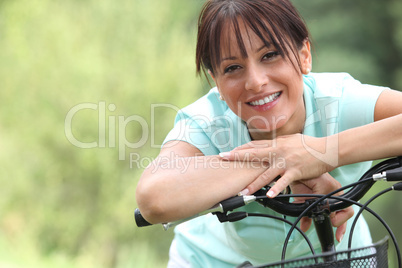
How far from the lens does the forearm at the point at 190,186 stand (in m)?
1.21

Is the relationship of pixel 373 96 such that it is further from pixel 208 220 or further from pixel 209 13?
pixel 208 220

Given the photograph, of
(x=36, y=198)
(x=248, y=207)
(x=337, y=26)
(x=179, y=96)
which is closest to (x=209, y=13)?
(x=248, y=207)

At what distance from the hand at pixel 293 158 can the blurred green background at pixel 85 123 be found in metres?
4.82

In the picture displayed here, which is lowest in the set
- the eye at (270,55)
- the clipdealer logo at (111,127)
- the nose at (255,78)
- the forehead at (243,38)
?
the nose at (255,78)

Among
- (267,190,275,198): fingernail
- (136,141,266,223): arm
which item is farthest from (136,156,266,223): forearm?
(267,190,275,198): fingernail

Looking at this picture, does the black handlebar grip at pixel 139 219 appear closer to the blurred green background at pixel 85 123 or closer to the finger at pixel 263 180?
the finger at pixel 263 180

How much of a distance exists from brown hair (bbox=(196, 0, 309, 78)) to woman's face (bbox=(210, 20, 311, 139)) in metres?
0.02

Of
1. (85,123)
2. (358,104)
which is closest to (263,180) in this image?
(358,104)

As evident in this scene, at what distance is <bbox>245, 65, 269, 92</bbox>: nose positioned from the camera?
1.34 metres

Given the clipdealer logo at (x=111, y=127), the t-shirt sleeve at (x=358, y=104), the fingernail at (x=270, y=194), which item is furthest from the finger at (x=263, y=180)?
the clipdealer logo at (x=111, y=127)

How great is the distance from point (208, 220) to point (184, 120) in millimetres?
389

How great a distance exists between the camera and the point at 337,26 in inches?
313

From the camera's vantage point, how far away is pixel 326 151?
125 centimetres

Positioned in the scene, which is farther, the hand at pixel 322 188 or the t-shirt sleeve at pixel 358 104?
the t-shirt sleeve at pixel 358 104
